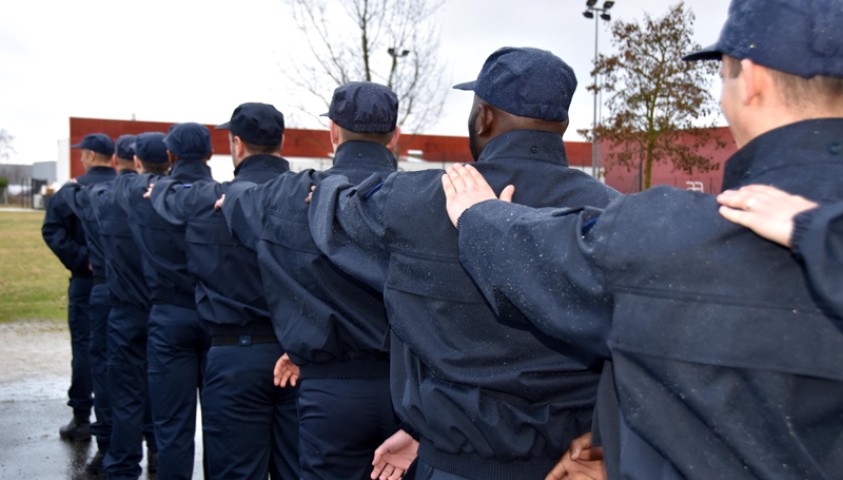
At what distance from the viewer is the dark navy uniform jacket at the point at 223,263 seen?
4844mm

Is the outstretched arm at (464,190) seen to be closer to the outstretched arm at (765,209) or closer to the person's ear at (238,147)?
the outstretched arm at (765,209)

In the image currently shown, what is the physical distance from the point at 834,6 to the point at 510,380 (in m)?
1.37

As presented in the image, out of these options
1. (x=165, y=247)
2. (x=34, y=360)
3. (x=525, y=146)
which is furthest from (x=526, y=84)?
(x=34, y=360)

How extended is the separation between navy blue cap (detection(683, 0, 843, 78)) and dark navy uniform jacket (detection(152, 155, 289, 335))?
11.3 ft

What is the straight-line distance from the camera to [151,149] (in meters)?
6.76

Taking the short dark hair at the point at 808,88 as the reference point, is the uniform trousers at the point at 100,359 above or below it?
below

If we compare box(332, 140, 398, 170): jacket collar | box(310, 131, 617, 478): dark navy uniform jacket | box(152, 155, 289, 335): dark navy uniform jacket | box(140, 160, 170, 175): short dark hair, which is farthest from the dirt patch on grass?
box(310, 131, 617, 478): dark navy uniform jacket

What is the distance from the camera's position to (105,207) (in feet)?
21.7

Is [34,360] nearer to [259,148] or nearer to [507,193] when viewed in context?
[259,148]

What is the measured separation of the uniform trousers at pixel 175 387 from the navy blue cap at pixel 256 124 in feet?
4.16

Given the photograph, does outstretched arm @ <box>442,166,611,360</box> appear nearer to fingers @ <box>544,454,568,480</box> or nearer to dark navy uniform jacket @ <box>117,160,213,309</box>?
fingers @ <box>544,454,568,480</box>

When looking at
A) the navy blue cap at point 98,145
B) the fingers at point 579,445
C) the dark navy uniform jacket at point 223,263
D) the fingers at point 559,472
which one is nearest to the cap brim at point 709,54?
the fingers at point 579,445

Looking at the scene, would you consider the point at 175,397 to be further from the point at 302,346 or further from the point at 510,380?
the point at 510,380

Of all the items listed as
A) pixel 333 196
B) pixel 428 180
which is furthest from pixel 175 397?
pixel 428 180
